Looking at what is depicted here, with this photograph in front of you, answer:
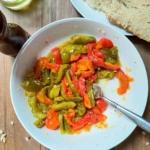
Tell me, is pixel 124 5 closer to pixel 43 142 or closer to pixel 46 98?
pixel 46 98

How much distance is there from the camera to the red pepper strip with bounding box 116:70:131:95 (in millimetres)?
1307

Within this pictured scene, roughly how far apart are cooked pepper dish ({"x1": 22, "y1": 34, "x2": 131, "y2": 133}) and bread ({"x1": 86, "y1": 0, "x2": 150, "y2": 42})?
2.8 inches

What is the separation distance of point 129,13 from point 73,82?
26 centimetres

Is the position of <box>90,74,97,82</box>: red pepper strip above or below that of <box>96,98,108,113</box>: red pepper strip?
above

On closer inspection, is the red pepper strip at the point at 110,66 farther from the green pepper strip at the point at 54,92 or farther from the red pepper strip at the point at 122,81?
the green pepper strip at the point at 54,92

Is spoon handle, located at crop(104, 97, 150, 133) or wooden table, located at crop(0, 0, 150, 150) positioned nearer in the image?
spoon handle, located at crop(104, 97, 150, 133)

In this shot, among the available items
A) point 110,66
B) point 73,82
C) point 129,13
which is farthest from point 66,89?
point 129,13

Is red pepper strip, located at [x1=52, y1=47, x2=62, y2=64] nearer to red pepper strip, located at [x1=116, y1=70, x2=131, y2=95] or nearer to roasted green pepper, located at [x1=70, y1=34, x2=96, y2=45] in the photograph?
roasted green pepper, located at [x1=70, y1=34, x2=96, y2=45]

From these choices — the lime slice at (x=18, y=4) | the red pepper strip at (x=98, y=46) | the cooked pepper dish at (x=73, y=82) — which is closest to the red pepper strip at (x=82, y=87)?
the cooked pepper dish at (x=73, y=82)

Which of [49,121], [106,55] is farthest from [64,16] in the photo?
[49,121]

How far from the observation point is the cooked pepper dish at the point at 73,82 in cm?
130

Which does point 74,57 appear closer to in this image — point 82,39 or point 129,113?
point 82,39

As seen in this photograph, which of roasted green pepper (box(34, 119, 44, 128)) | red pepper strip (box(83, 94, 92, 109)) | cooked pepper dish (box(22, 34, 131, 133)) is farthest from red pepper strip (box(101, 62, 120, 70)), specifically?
roasted green pepper (box(34, 119, 44, 128))

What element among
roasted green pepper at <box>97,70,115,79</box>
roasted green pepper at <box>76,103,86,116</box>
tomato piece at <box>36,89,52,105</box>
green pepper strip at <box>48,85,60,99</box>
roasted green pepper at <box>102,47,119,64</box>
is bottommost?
roasted green pepper at <box>76,103,86,116</box>
